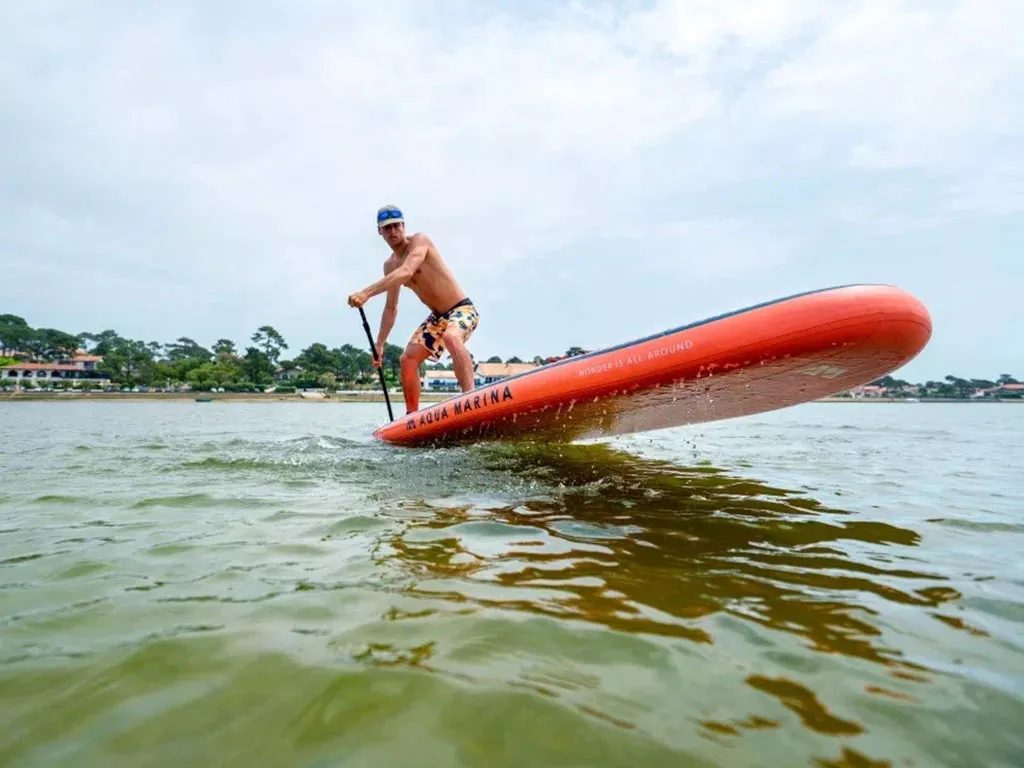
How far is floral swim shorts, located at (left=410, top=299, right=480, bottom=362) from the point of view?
6.77 meters

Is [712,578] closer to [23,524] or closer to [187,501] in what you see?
[187,501]

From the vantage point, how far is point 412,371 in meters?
7.22

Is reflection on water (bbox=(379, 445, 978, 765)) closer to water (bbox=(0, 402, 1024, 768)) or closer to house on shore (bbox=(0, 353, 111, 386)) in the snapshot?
water (bbox=(0, 402, 1024, 768))

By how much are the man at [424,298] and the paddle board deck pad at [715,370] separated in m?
0.90

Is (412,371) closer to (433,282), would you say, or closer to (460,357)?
(460,357)

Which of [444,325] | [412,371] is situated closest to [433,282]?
[444,325]


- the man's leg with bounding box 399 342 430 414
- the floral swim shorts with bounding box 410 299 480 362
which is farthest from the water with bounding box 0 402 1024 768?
the man's leg with bounding box 399 342 430 414

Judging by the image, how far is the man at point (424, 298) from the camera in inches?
247

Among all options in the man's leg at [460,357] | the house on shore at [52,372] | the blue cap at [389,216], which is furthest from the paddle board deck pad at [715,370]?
the house on shore at [52,372]

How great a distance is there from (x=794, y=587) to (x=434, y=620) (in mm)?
1307

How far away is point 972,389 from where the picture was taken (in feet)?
316

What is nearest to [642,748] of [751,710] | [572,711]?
[572,711]

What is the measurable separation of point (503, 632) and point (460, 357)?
16.5 feet

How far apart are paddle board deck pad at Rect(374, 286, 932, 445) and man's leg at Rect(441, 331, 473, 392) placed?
75 centimetres
